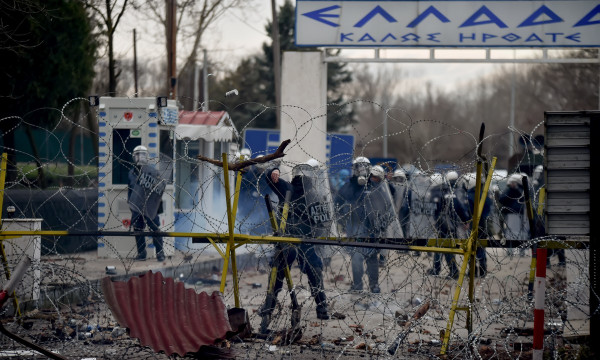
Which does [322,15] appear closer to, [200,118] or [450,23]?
[450,23]

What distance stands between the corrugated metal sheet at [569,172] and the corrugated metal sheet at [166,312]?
2.56 meters

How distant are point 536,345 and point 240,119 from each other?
41.2m

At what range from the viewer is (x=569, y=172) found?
6.25m

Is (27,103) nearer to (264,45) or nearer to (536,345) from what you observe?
(536,345)

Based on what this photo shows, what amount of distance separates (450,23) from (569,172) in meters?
9.17

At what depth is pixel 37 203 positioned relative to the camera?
12516 mm

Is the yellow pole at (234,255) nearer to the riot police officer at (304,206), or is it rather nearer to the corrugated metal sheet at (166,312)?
the corrugated metal sheet at (166,312)

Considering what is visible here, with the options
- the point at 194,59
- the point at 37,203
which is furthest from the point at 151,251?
the point at 194,59

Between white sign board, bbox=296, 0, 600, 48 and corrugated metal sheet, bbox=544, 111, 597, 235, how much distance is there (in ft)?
29.3

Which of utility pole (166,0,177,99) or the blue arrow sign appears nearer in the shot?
the blue arrow sign

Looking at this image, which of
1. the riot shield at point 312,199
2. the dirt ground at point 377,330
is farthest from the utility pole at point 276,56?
the dirt ground at point 377,330

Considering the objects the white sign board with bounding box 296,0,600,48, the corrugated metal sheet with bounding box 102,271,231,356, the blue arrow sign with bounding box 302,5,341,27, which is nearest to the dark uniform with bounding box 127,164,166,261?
the white sign board with bounding box 296,0,600,48

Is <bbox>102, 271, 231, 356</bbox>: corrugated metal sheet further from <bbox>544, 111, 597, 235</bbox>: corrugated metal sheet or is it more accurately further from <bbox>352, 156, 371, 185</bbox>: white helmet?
<bbox>352, 156, 371, 185</bbox>: white helmet

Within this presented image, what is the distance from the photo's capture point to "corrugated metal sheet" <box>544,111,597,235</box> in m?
6.21
